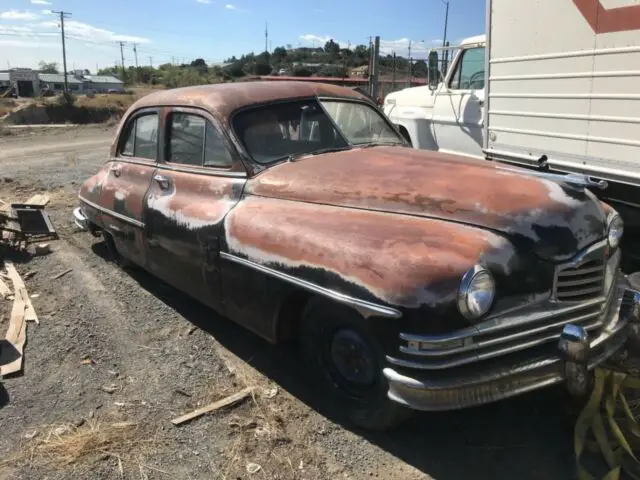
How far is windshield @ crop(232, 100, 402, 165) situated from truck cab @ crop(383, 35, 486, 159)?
10.2 ft

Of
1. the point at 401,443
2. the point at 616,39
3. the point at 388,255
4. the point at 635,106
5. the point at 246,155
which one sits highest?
the point at 616,39

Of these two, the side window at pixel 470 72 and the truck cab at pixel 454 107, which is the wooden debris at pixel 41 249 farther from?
the side window at pixel 470 72

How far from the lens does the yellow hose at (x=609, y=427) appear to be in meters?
2.68

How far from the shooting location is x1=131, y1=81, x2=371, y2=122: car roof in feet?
13.5

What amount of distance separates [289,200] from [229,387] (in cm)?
124

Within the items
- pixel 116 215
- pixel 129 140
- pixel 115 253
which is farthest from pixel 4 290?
pixel 129 140

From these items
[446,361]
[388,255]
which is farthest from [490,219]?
[446,361]

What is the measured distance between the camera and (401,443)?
3000mm

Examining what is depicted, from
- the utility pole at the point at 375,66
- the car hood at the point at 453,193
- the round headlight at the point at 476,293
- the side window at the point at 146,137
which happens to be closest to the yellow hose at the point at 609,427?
the car hood at the point at 453,193

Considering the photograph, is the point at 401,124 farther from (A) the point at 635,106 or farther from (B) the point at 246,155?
(B) the point at 246,155

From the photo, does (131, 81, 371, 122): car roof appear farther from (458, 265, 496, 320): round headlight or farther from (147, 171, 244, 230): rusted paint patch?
(458, 265, 496, 320): round headlight

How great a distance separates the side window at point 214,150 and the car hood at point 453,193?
0.37m

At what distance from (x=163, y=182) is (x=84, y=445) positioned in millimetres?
2064

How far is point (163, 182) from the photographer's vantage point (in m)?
4.39
